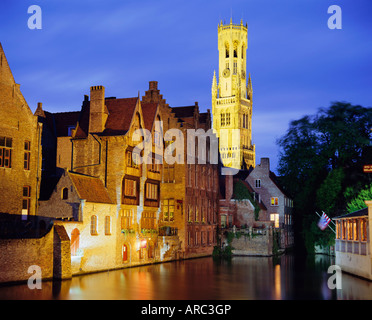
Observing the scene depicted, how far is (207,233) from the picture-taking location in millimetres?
68125

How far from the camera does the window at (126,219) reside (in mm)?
48822

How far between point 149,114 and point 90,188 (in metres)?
13.4

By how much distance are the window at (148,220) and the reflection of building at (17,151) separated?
12.7 meters

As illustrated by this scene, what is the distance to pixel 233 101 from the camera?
554 ft

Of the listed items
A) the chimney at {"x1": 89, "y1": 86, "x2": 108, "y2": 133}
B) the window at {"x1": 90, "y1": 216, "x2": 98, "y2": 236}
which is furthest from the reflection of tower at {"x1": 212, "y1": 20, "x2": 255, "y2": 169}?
the window at {"x1": 90, "y1": 216, "x2": 98, "y2": 236}

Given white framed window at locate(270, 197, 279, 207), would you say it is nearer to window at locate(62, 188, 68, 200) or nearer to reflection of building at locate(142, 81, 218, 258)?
reflection of building at locate(142, 81, 218, 258)

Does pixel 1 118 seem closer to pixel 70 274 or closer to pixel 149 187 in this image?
pixel 70 274

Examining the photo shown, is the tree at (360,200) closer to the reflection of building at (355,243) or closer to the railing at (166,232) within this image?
the reflection of building at (355,243)

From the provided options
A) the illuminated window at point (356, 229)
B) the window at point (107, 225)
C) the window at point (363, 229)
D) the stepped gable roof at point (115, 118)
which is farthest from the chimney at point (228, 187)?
the window at point (363, 229)

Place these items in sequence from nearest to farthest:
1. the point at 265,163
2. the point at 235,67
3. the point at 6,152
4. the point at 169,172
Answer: the point at 6,152, the point at 169,172, the point at 265,163, the point at 235,67

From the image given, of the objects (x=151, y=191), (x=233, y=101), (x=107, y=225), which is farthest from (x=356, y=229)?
(x=233, y=101)

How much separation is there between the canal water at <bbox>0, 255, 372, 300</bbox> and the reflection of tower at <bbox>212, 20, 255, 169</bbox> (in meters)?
116

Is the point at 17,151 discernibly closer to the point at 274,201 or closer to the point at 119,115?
the point at 119,115
